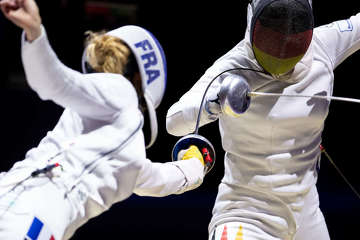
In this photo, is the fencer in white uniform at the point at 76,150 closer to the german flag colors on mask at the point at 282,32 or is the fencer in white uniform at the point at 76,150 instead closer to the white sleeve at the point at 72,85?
the white sleeve at the point at 72,85

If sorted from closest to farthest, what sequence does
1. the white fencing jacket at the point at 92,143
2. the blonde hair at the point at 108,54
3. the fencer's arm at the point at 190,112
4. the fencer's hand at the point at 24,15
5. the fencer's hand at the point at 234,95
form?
the fencer's hand at the point at 24,15 → the white fencing jacket at the point at 92,143 → the blonde hair at the point at 108,54 → the fencer's hand at the point at 234,95 → the fencer's arm at the point at 190,112

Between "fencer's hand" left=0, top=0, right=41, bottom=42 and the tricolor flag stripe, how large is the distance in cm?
41

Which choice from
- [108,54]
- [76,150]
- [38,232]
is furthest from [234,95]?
[38,232]

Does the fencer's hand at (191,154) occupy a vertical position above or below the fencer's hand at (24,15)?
below

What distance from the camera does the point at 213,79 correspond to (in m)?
1.86

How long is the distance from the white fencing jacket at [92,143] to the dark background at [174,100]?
1520 millimetres

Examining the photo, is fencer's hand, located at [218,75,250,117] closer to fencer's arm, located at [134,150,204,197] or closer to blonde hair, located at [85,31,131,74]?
fencer's arm, located at [134,150,204,197]

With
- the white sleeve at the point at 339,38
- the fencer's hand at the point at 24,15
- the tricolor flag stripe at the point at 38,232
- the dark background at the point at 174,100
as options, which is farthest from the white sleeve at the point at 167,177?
the dark background at the point at 174,100

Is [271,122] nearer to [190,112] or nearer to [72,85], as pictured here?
[190,112]

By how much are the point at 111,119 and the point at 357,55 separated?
2.26 metres

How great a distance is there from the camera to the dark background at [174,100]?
289 centimetres

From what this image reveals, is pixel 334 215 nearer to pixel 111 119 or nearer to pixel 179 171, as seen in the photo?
pixel 179 171

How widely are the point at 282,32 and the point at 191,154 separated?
1.63 feet

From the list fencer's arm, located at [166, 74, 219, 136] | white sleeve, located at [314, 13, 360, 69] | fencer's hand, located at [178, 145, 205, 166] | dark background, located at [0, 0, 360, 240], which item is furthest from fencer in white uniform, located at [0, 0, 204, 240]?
dark background, located at [0, 0, 360, 240]
